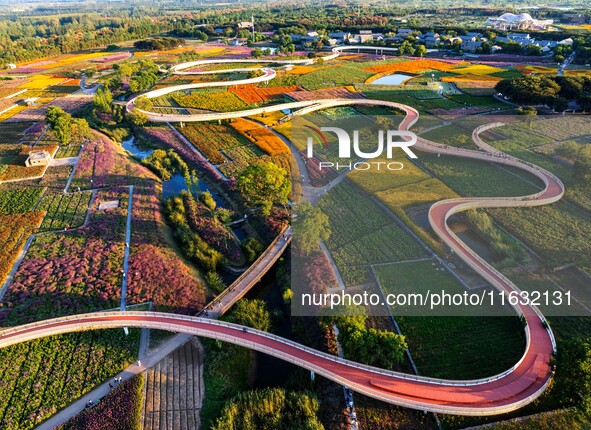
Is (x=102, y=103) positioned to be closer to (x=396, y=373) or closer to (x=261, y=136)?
(x=261, y=136)

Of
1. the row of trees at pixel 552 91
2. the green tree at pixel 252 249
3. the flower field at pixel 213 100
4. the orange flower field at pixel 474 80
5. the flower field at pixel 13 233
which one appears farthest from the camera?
the orange flower field at pixel 474 80

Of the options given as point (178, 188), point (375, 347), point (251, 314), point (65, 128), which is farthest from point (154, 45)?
point (375, 347)

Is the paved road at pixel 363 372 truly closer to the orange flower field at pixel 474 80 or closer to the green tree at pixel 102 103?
the green tree at pixel 102 103

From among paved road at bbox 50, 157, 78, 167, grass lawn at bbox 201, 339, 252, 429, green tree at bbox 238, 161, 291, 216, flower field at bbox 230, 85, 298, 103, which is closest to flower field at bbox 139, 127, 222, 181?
green tree at bbox 238, 161, 291, 216

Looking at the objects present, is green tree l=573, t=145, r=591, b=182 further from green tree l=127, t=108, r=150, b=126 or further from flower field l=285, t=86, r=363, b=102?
green tree l=127, t=108, r=150, b=126

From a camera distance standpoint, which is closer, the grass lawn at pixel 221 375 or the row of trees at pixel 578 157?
the grass lawn at pixel 221 375

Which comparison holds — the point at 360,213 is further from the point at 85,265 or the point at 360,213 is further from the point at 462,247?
the point at 85,265

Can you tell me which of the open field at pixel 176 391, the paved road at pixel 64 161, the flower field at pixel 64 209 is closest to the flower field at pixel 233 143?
the paved road at pixel 64 161
